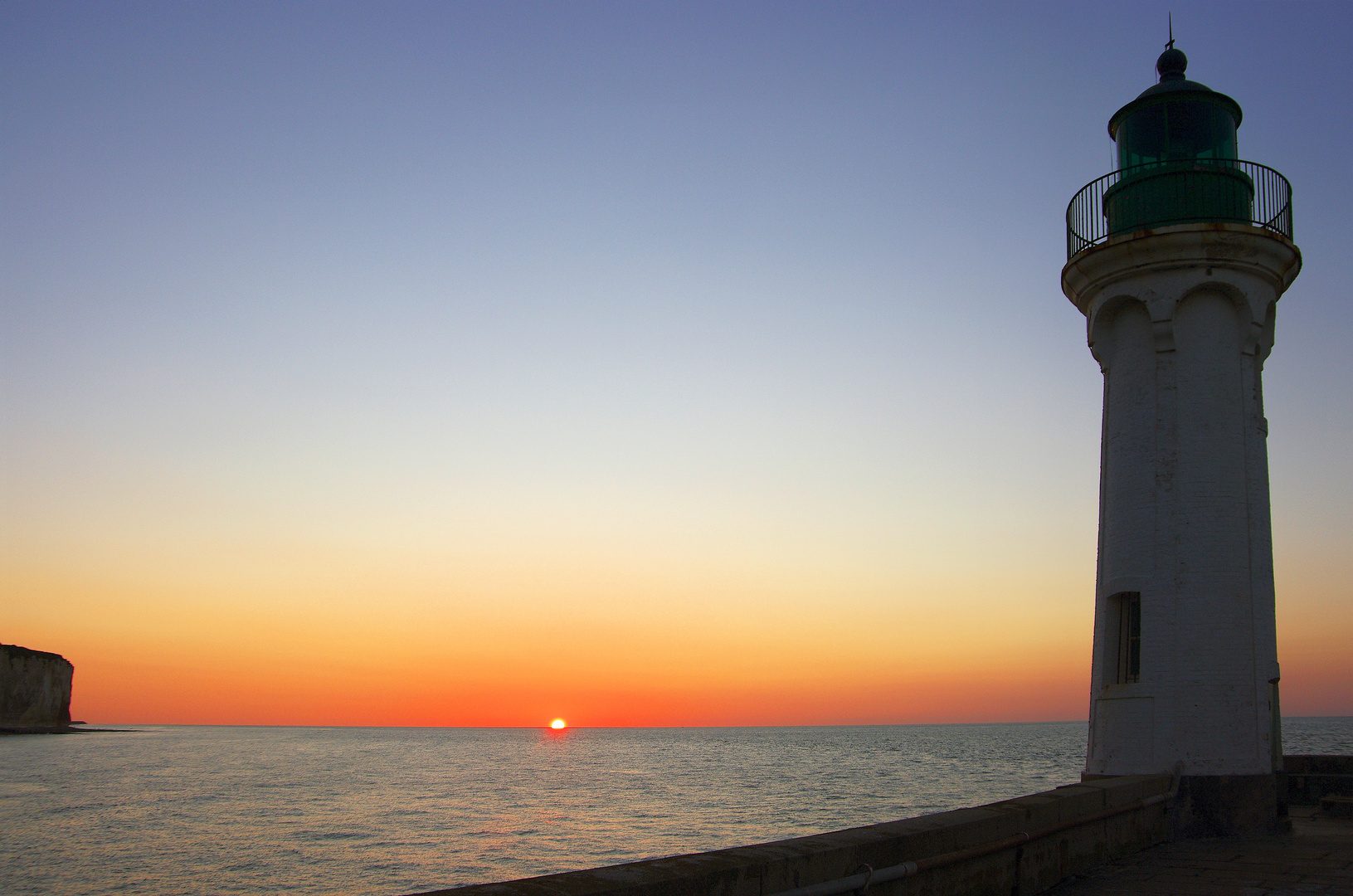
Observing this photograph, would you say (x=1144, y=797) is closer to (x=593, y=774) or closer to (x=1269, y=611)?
(x=1269, y=611)

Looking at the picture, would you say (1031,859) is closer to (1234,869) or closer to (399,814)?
(1234,869)

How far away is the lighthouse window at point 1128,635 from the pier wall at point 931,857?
238cm

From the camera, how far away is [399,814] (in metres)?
35.8

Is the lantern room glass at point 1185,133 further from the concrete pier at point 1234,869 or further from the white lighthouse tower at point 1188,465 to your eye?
the concrete pier at point 1234,869

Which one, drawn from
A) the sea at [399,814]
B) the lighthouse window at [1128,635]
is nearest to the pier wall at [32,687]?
the sea at [399,814]

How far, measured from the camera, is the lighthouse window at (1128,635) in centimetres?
1178

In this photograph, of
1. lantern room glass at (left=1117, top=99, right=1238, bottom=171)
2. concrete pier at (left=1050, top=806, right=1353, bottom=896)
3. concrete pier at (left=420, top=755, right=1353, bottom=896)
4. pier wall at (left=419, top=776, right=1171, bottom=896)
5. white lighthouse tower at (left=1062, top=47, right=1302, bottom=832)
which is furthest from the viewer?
lantern room glass at (left=1117, top=99, right=1238, bottom=171)

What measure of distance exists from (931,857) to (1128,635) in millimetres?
7079

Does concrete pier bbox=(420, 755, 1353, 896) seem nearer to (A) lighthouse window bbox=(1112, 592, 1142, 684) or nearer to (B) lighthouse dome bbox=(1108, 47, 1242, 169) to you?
(A) lighthouse window bbox=(1112, 592, 1142, 684)

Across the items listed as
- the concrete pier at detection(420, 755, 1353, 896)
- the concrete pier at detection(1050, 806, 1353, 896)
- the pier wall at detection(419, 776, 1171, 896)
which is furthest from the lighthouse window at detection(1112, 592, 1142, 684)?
the pier wall at detection(419, 776, 1171, 896)

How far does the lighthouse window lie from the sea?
14848 mm

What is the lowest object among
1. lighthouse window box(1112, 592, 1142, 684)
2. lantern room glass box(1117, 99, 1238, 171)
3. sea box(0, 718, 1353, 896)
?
sea box(0, 718, 1353, 896)

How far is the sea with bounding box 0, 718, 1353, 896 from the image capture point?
2270 cm

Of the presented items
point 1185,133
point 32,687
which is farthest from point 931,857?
point 32,687
